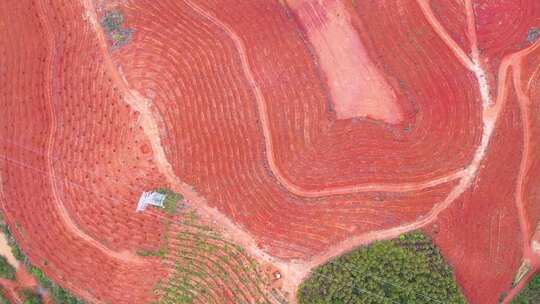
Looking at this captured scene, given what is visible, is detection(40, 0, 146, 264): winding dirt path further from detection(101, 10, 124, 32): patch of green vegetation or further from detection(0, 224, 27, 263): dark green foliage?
detection(101, 10, 124, 32): patch of green vegetation

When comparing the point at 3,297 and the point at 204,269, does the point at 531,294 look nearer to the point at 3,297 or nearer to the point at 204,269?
the point at 204,269

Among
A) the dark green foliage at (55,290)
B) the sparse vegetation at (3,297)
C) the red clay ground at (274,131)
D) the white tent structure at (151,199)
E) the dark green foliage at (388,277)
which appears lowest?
the sparse vegetation at (3,297)

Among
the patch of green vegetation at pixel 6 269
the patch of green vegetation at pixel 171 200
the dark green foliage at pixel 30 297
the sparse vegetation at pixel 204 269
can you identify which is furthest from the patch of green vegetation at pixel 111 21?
the dark green foliage at pixel 30 297

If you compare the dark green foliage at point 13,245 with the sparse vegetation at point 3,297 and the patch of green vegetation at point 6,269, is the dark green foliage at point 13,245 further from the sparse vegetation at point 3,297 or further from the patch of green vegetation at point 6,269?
the sparse vegetation at point 3,297

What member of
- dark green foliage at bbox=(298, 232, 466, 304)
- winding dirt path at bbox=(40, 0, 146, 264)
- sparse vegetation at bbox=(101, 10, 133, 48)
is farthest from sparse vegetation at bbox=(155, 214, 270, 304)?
sparse vegetation at bbox=(101, 10, 133, 48)

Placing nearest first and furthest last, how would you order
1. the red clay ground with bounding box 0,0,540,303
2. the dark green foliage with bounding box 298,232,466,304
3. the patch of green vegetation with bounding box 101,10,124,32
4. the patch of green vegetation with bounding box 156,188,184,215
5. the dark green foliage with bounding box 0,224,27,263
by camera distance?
the dark green foliage with bounding box 298,232,466,304, the patch of green vegetation with bounding box 156,188,184,215, the red clay ground with bounding box 0,0,540,303, the dark green foliage with bounding box 0,224,27,263, the patch of green vegetation with bounding box 101,10,124,32
